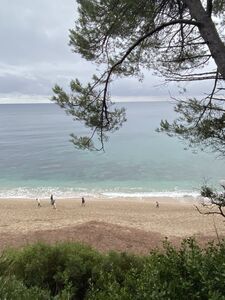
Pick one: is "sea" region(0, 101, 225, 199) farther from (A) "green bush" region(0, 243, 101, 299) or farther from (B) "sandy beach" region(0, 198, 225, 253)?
(A) "green bush" region(0, 243, 101, 299)

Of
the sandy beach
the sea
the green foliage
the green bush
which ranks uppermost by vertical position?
the green foliage

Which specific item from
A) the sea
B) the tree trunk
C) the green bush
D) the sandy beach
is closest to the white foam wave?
the sea

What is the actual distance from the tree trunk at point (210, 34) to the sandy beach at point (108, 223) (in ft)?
36.0

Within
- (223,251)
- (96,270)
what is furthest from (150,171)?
(223,251)

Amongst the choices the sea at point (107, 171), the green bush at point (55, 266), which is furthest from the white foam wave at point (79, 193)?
the green bush at point (55, 266)

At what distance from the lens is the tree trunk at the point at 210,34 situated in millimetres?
5109

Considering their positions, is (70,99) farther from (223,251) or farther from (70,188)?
(70,188)

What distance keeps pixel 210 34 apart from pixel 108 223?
Result: 1649 centimetres

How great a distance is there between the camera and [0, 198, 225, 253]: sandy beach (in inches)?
701

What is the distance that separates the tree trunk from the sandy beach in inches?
432

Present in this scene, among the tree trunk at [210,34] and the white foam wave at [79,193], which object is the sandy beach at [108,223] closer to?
the white foam wave at [79,193]

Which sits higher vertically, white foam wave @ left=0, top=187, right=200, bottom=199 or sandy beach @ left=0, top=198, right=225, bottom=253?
sandy beach @ left=0, top=198, right=225, bottom=253

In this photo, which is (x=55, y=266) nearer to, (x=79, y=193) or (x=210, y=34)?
(x=210, y=34)

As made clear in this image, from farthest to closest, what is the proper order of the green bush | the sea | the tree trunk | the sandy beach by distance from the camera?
the sea, the sandy beach, the green bush, the tree trunk
